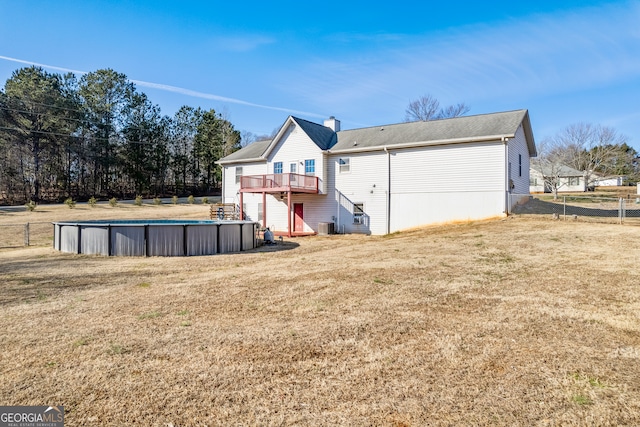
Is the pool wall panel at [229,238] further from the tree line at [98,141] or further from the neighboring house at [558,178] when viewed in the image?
the neighboring house at [558,178]

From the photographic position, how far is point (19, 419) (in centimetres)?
330

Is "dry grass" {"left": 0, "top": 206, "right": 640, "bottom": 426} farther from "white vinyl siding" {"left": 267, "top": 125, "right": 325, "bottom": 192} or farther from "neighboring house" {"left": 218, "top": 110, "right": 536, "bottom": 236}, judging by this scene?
"white vinyl siding" {"left": 267, "top": 125, "right": 325, "bottom": 192}

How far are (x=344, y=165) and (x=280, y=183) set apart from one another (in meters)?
4.07

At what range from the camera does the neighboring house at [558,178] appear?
44.2m

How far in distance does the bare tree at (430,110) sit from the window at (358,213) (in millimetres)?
27288

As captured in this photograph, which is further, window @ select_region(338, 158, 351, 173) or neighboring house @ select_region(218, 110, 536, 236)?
window @ select_region(338, 158, 351, 173)

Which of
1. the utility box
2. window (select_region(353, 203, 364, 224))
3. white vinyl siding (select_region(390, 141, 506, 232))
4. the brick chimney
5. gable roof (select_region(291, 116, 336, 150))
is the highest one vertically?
the brick chimney

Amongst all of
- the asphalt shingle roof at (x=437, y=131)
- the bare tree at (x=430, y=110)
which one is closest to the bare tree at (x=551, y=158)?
the bare tree at (x=430, y=110)

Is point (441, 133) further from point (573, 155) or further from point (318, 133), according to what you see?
point (573, 155)

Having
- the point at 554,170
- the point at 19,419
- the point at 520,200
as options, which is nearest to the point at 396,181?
the point at 520,200

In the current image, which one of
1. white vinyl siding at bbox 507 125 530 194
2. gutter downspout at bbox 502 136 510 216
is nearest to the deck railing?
gutter downspout at bbox 502 136 510 216

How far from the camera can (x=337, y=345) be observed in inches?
189

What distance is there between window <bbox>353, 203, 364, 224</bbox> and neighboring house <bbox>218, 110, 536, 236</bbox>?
2.4 inches

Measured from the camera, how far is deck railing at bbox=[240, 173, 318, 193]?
Answer: 21.5 metres
